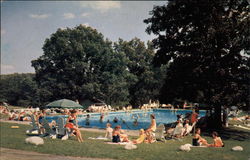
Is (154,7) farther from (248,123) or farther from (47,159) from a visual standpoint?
(47,159)

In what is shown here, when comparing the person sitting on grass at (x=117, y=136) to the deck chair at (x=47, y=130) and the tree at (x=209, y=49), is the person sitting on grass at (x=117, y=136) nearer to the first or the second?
the deck chair at (x=47, y=130)

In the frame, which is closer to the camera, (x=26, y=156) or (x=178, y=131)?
(x=26, y=156)

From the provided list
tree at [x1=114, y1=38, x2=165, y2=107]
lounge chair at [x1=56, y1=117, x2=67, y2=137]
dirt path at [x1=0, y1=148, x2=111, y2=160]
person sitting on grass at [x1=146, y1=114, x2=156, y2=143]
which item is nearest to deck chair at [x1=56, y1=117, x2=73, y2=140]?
lounge chair at [x1=56, y1=117, x2=67, y2=137]

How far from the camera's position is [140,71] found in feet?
187

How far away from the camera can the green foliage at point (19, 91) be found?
5052 centimetres

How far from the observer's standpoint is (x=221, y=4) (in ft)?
61.0

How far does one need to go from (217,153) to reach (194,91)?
29.6 ft

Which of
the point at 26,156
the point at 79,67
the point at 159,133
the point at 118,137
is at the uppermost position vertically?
the point at 79,67

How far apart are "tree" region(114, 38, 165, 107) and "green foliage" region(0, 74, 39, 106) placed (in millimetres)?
17874

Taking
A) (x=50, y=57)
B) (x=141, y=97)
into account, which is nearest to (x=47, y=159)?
(x=50, y=57)

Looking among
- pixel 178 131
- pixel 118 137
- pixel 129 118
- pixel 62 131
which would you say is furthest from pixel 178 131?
pixel 129 118

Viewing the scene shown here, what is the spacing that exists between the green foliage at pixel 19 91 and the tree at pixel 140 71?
58.6 ft

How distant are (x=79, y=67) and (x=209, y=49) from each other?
32102mm

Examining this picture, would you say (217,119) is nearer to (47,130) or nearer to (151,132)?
(151,132)
